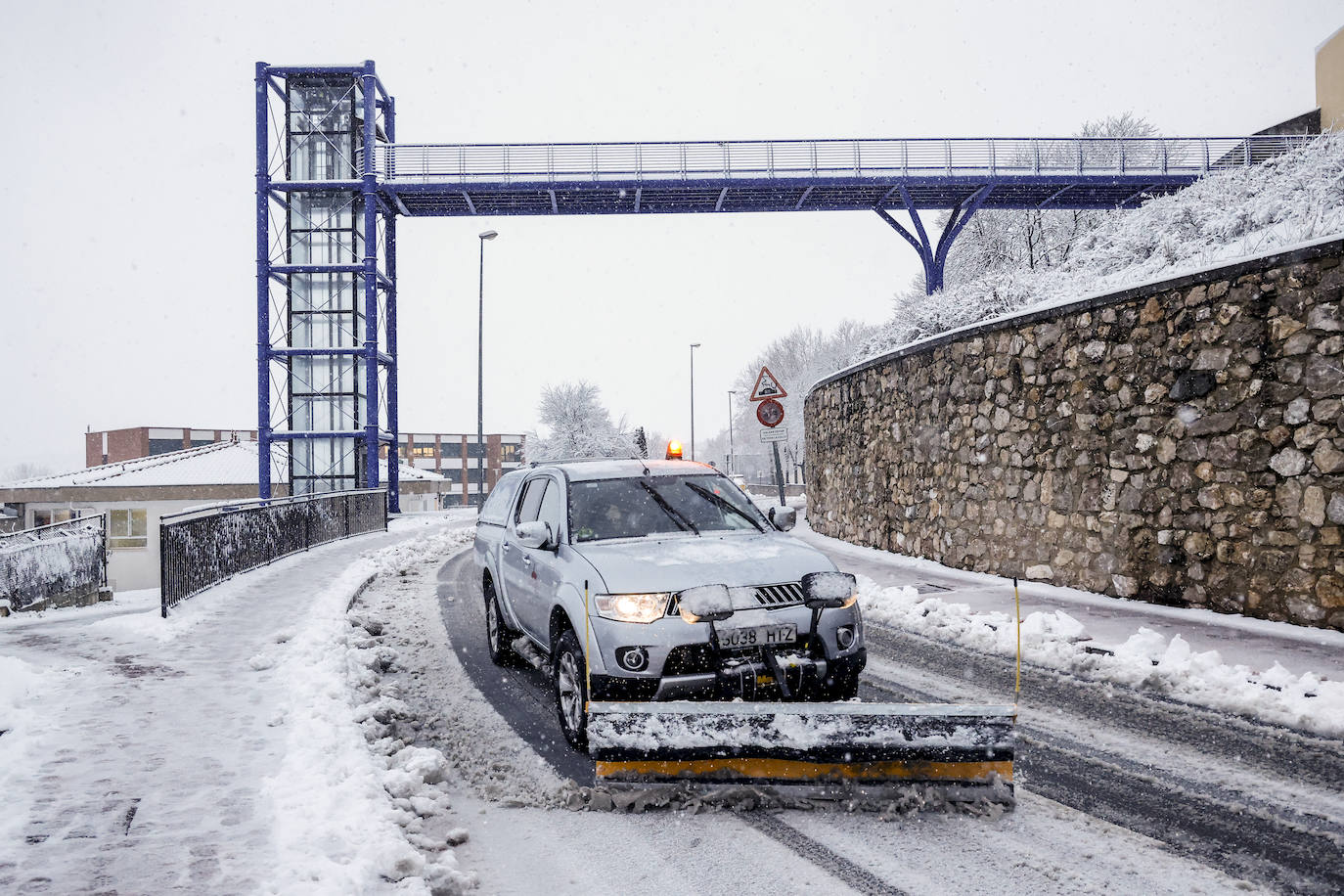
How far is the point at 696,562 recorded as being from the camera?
5027 millimetres

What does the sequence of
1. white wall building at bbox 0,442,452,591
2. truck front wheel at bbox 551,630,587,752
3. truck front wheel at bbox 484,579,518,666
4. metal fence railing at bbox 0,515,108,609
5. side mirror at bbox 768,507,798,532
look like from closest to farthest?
1. truck front wheel at bbox 551,630,587,752
2. side mirror at bbox 768,507,798,532
3. truck front wheel at bbox 484,579,518,666
4. metal fence railing at bbox 0,515,108,609
5. white wall building at bbox 0,442,452,591

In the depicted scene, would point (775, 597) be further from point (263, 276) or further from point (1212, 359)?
point (263, 276)

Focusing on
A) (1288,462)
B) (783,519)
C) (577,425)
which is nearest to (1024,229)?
(577,425)

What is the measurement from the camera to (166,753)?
199 inches

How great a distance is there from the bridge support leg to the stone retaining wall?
1897cm

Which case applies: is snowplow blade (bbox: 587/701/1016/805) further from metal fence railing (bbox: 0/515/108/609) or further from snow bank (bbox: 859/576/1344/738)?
metal fence railing (bbox: 0/515/108/609)

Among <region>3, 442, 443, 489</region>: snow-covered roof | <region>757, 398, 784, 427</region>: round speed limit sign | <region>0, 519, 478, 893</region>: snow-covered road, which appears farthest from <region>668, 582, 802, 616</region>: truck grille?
<region>3, 442, 443, 489</region>: snow-covered roof

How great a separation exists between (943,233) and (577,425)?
1000 inches

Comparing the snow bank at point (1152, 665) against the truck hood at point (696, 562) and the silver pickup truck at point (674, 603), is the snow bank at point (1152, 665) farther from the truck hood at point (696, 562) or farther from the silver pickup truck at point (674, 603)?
the truck hood at point (696, 562)

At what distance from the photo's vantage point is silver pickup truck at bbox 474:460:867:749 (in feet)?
15.0

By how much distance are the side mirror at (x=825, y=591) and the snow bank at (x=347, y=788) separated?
2.21m

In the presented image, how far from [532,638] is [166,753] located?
2358mm

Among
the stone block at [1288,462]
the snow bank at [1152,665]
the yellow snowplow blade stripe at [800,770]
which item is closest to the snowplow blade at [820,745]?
the yellow snowplow blade stripe at [800,770]

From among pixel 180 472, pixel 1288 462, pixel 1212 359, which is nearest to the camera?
pixel 1288 462
